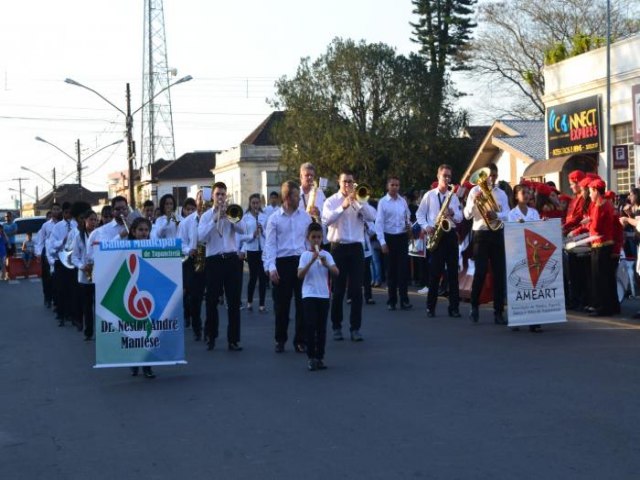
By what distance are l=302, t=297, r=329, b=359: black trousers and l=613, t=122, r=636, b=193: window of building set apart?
985 inches

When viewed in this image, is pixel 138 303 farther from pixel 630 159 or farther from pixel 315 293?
pixel 630 159

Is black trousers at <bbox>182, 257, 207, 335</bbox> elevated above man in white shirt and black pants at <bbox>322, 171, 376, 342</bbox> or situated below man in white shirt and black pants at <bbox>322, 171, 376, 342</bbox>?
below

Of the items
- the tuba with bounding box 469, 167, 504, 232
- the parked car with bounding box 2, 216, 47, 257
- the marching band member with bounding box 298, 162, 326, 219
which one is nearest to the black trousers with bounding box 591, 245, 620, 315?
the tuba with bounding box 469, 167, 504, 232

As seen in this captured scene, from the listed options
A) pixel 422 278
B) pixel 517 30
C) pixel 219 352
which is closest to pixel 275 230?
pixel 219 352

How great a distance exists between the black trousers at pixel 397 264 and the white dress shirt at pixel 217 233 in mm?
4220

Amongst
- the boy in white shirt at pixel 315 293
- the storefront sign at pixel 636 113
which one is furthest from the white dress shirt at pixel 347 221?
the storefront sign at pixel 636 113

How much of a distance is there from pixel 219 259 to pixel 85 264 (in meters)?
2.34

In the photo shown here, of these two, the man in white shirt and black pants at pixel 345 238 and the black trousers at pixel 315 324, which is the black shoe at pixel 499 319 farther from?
the black trousers at pixel 315 324

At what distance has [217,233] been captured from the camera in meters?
13.5

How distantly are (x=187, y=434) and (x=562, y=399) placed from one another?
2970 mm

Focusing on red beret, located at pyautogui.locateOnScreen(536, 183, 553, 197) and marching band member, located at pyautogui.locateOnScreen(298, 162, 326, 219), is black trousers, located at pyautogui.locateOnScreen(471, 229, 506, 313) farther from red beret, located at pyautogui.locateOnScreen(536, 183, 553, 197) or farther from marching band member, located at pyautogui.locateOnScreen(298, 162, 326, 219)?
red beret, located at pyautogui.locateOnScreen(536, 183, 553, 197)

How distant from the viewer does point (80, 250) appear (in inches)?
621

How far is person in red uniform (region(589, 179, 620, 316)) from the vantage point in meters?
15.1

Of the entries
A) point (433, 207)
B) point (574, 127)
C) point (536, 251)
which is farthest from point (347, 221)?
point (574, 127)
